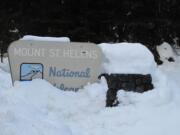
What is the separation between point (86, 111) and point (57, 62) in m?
1.13

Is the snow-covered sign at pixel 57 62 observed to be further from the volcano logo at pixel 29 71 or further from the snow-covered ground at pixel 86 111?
the snow-covered ground at pixel 86 111

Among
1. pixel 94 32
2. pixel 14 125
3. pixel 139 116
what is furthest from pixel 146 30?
pixel 14 125

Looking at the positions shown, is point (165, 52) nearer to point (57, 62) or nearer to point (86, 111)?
point (57, 62)

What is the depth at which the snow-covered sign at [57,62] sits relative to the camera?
7797mm

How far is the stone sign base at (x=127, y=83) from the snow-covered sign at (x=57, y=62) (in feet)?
1.53

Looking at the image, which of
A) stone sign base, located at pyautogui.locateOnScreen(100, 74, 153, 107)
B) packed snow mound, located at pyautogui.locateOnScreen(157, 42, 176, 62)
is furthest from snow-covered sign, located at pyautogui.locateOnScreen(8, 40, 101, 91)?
packed snow mound, located at pyautogui.locateOnScreen(157, 42, 176, 62)

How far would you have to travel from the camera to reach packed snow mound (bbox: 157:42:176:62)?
12.8 metres

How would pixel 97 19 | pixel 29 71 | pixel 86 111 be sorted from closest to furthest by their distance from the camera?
pixel 86 111 → pixel 29 71 → pixel 97 19

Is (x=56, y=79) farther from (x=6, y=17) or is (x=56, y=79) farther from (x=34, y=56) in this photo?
(x=6, y=17)

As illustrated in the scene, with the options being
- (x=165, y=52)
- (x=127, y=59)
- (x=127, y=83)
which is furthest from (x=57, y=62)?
(x=165, y=52)

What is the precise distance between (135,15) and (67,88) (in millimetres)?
5763

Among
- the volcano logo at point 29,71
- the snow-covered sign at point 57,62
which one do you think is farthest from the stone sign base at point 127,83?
the volcano logo at point 29,71

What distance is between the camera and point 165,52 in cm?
1294

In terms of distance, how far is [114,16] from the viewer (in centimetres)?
1301
